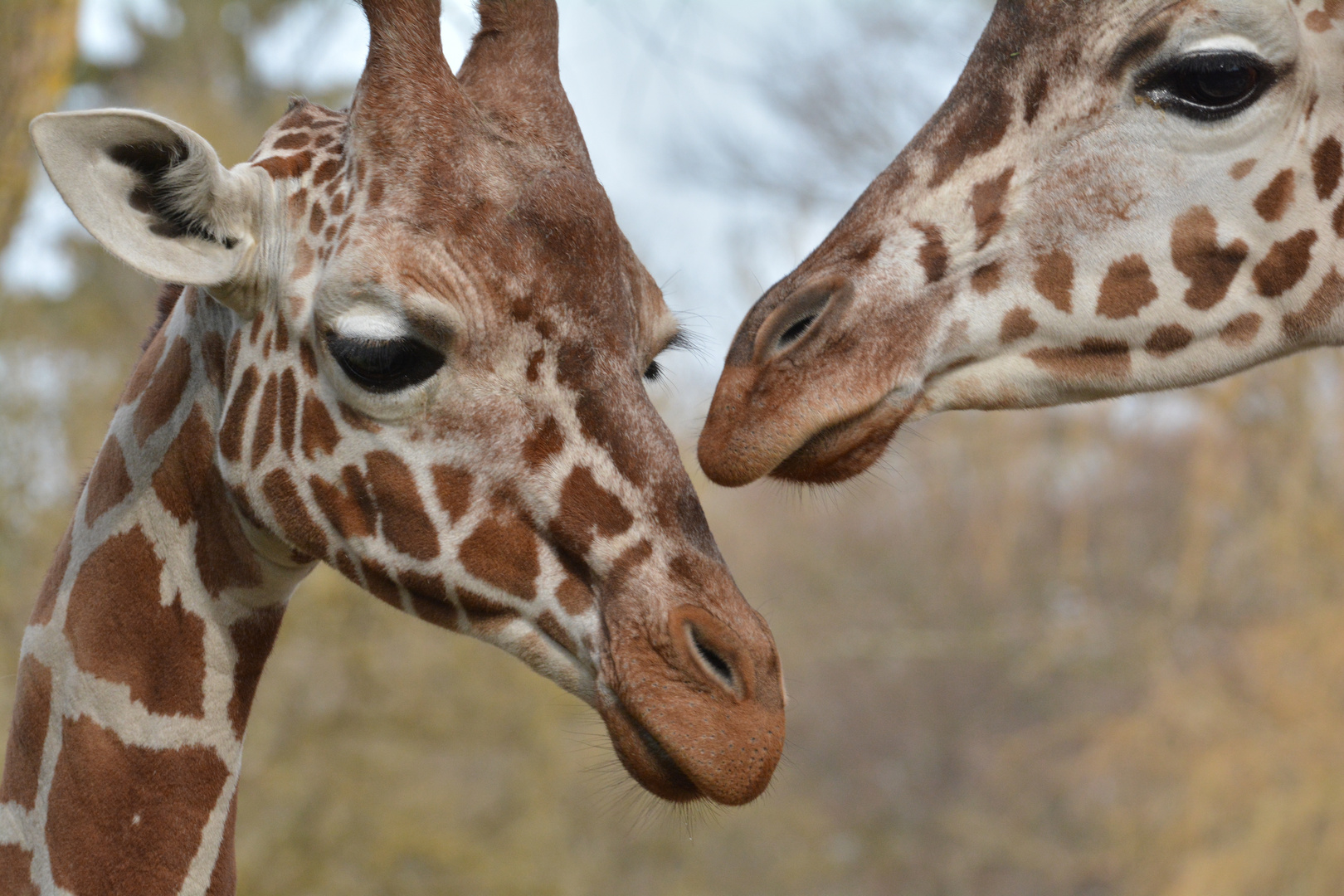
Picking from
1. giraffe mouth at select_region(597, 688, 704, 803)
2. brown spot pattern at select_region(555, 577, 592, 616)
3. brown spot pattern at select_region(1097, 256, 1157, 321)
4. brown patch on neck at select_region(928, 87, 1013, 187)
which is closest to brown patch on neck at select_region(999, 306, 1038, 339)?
brown spot pattern at select_region(1097, 256, 1157, 321)

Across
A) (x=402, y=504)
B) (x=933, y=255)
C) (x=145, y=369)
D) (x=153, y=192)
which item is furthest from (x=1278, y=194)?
(x=145, y=369)

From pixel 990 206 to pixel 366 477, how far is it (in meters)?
1.72

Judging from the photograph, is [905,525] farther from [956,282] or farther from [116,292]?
[956,282]

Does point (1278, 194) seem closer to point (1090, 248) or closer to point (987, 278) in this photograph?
point (1090, 248)

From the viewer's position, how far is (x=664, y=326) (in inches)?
122

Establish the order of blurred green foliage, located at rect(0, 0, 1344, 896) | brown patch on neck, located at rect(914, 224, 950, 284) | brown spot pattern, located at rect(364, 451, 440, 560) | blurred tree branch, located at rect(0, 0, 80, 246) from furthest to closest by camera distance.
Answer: blurred green foliage, located at rect(0, 0, 1344, 896) < blurred tree branch, located at rect(0, 0, 80, 246) < brown patch on neck, located at rect(914, 224, 950, 284) < brown spot pattern, located at rect(364, 451, 440, 560)

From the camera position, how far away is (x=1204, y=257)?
3.06m

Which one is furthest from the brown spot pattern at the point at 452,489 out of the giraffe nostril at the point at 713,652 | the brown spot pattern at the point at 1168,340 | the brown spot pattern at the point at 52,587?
the brown spot pattern at the point at 1168,340

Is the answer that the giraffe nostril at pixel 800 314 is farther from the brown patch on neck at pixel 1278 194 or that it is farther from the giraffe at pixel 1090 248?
the brown patch on neck at pixel 1278 194

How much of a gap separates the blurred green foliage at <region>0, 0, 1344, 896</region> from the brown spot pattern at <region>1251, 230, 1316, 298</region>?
5.80 meters

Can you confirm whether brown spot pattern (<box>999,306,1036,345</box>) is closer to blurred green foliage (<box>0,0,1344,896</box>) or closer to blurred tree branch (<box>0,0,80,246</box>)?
blurred tree branch (<box>0,0,80,246</box>)

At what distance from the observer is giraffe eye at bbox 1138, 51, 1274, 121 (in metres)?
2.95

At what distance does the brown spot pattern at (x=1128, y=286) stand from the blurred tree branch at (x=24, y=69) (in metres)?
Answer: 4.14

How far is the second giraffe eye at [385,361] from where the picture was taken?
8.44 ft
